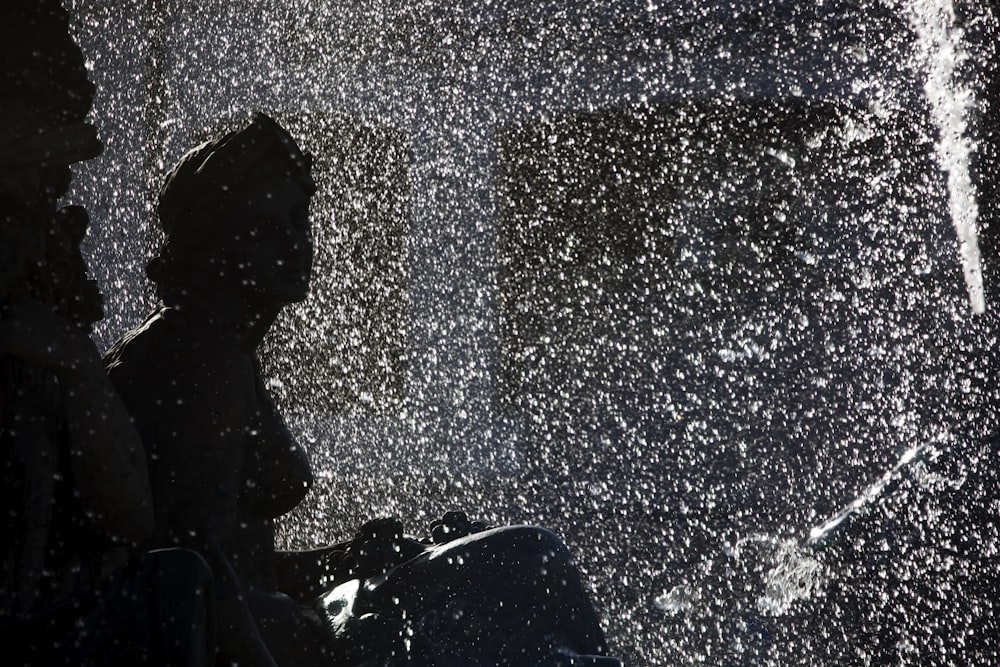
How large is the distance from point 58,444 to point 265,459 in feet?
1.05

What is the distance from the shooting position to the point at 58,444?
1162 millimetres

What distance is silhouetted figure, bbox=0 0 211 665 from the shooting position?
3.45 ft

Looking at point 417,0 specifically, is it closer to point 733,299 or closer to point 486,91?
point 486,91

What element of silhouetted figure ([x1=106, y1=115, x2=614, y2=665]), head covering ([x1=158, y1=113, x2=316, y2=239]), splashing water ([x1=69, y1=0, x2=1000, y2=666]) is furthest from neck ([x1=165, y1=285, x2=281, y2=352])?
splashing water ([x1=69, y1=0, x2=1000, y2=666])

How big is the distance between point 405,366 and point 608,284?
1387 mm

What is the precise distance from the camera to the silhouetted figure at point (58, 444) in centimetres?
105

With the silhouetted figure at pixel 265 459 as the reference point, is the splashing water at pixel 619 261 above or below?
below

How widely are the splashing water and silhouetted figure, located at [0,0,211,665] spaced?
313 centimetres

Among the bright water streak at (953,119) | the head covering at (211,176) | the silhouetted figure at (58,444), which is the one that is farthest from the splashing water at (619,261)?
the silhouetted figure at (58,444)

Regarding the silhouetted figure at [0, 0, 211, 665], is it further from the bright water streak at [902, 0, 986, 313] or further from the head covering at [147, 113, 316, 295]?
the bright water streak at [902, 0, 986, 313]

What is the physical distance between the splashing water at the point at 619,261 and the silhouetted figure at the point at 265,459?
2.93 m

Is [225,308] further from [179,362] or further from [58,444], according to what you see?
[58,444]

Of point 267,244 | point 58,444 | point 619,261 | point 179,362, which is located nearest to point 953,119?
point 619,261

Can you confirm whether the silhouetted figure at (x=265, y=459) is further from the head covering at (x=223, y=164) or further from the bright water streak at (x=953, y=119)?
the bright water streak at (x=953, y=119)
